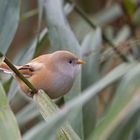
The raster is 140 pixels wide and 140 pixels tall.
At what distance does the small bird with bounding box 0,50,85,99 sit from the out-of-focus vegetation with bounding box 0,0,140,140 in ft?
0.13

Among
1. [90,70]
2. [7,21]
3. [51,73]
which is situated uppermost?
[7,21]

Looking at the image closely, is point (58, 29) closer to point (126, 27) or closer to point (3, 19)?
point (3, 19)

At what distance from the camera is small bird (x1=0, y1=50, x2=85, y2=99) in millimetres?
1121

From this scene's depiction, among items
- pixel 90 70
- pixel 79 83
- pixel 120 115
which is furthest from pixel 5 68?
pixel 120 115

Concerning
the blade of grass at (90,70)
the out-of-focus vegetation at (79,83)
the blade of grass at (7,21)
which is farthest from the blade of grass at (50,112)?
the blade of grass at (90,70)

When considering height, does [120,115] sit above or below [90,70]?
above

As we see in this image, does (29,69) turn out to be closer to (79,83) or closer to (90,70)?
(79,83)

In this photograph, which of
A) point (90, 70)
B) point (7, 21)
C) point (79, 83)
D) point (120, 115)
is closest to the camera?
point (120, 115)

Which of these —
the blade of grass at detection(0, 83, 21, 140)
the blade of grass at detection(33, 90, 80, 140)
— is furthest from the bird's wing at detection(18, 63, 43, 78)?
the blade of grass at detection(0, 83, 21, 140)

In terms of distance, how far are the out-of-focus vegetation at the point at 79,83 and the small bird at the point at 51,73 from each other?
4 cm

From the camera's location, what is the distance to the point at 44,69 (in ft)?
3.76

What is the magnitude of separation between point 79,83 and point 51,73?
0.09m

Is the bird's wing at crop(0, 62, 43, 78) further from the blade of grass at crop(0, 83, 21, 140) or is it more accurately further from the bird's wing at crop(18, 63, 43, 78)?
the blade of grass at crop(0, 83, 21, 140)

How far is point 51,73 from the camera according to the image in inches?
45.3
